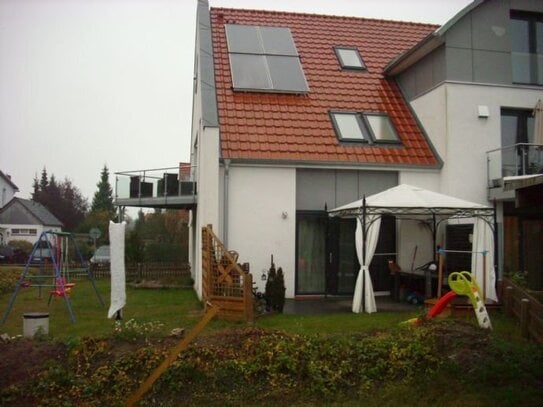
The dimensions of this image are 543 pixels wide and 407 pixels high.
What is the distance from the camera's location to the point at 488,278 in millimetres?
11375

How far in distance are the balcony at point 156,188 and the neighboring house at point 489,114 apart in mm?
7054

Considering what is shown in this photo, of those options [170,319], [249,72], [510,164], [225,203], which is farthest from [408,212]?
[249,72]

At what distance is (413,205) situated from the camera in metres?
11.0

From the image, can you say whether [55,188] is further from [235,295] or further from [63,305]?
[235,295]

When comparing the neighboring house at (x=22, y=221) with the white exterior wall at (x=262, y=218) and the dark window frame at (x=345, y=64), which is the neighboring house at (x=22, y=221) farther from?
the white exterior wall at (x=262, y=218)

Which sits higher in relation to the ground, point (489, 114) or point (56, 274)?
point (489, 114)

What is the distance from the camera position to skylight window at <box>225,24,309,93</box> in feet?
49.3

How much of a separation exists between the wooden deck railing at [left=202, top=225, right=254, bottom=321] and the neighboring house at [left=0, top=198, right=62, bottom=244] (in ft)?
135

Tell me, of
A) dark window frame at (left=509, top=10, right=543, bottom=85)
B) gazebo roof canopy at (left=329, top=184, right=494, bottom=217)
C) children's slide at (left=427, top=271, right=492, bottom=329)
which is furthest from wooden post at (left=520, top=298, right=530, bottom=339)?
dark window frame at (left=509, top=10, right=543, bottom=85)

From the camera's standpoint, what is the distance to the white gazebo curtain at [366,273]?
10.9 metres

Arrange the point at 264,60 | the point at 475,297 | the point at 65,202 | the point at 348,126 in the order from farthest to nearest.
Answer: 1. the point at 65,202
2. the point at 264,60
3. the point at 348,126
4. the point at 475,297

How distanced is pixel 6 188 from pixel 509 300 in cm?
6105

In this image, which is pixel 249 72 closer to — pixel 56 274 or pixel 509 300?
pixel 56 274

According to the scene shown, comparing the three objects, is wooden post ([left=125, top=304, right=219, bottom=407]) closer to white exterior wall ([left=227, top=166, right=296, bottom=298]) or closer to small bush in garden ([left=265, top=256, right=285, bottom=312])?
small bush in garden ([left=265, top=256, right=285, bottom=312])
